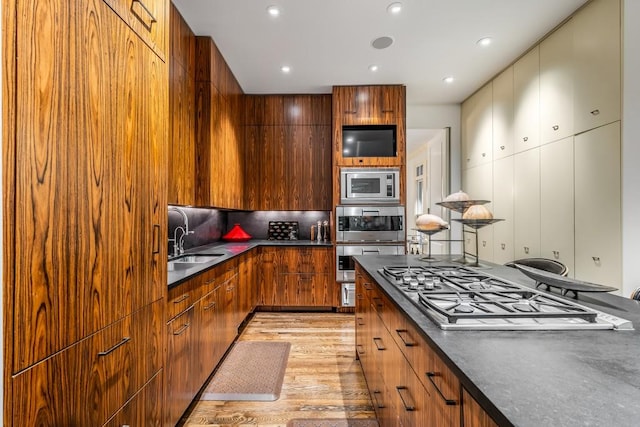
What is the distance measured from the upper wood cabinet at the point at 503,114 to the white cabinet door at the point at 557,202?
58cm

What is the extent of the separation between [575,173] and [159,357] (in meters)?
3.25

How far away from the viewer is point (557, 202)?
2.74m

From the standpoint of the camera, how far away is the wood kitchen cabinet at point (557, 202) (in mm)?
2602

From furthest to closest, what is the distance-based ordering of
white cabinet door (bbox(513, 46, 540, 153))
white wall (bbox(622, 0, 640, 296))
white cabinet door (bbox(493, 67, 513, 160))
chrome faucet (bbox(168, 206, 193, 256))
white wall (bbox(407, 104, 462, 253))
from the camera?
1. white wall (bbox(407, 104, 462, 253))
2. white cabinet door (bbox(493, 67, 513, 160))
3. white cabinet door (bbox(513, 46, 540, 153))
4. chrome faucet (bbox(168, 206, 193, 256))
5. white wall (bbox(622, 0, 640, 296))

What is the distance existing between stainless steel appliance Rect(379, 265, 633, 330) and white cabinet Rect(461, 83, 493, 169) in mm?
2972

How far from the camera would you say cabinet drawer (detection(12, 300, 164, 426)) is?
0.84 metres

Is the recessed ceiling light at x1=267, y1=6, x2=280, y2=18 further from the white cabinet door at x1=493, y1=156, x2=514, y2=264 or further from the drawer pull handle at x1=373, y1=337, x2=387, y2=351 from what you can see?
the white cabinet door at x1=493, y1=156, x2=514, y2=264

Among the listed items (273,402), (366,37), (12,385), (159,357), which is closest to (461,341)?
(12,385)

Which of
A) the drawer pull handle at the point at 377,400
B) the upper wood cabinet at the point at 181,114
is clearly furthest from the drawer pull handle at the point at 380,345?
the upper wood cabinet at the point at 181,114

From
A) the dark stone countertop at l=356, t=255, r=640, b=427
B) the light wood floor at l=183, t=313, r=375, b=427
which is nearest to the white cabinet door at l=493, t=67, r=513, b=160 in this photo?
the light wood floor at l=183, t=313, r=375, b=427

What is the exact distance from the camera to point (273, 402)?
2.04 m

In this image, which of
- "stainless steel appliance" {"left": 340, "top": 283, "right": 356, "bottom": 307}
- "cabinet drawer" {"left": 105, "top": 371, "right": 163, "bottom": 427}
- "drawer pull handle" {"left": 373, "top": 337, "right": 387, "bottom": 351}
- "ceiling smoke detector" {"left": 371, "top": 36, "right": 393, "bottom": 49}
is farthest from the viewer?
"stainless steel appliance" {"left": 340, "top": 283, "right": 356, "bottom": 307}

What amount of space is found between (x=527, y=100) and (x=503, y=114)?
0.41 metres

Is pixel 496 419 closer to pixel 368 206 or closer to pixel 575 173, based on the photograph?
pixel 575 173
